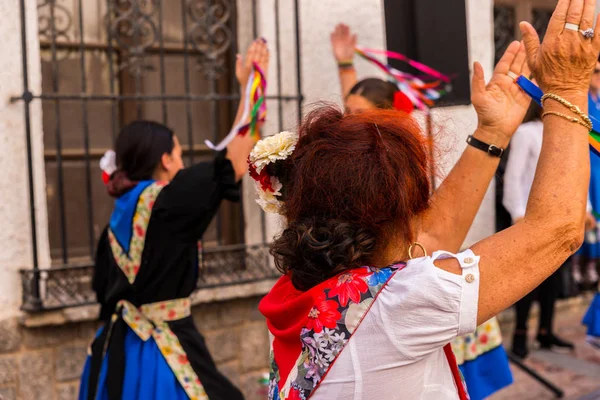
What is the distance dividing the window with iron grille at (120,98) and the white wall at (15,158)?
0.31 feet

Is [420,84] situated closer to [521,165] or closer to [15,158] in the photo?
[521,165]

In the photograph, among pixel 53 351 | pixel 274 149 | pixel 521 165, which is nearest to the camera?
pixel 274 149

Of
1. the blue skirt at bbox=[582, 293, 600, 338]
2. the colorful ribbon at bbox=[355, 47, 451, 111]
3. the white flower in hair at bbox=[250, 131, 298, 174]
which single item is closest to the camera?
the white flower in hair at bbox=[250, 131, 298, 174]

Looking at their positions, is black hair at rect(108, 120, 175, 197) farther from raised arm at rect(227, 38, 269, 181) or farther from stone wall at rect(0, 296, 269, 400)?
stone wall at rect(0, 296, 269, 400)

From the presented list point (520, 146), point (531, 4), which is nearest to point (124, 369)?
point (520, 146)

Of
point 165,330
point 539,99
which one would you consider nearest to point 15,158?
point 165,330

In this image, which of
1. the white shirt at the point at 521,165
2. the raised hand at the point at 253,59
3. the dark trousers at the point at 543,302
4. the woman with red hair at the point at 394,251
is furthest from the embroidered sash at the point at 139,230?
the dark trousers at the point at 543,302

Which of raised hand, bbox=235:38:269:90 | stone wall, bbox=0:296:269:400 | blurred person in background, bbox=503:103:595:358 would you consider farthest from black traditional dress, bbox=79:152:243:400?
blurred person in background, bbox=503:103:595:358

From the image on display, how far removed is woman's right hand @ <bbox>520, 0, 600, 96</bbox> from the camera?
1611 mm

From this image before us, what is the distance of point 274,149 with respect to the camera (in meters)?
1.81

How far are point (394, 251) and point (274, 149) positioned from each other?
35cm

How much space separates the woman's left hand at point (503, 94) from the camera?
86.7 inches

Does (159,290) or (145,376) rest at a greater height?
(159,290)

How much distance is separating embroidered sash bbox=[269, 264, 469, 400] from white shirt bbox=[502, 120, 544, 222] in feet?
12.7
